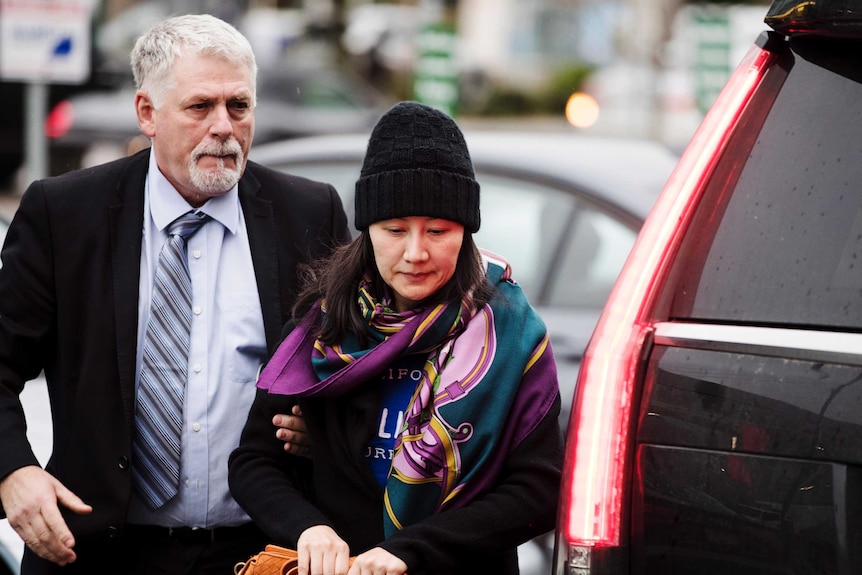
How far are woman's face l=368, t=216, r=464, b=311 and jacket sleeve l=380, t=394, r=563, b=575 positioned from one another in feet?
1.13

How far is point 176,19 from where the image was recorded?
2949mm

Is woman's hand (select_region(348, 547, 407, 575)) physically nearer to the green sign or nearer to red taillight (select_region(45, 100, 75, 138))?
the green sign

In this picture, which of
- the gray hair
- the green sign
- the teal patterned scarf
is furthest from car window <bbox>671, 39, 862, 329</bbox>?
the green sign

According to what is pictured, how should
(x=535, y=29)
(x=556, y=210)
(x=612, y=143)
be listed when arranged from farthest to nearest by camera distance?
(x=535, y=29)
(x=612, y=143)
(x=556, y=210)

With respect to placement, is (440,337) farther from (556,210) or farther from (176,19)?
(556,210)

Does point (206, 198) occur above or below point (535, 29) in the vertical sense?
below

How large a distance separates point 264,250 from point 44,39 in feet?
16.7

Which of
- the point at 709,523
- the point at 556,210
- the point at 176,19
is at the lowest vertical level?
the point at 709,523

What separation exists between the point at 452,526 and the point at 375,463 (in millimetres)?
231

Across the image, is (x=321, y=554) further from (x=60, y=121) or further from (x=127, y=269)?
(x=60, y=121)

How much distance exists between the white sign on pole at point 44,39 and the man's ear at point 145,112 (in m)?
4.73

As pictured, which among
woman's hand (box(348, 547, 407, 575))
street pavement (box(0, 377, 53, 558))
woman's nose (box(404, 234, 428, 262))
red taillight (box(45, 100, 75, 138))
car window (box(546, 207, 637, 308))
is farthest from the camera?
red taillight (box(45, 100, 75, 138))

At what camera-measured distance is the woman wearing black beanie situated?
2.39 meters

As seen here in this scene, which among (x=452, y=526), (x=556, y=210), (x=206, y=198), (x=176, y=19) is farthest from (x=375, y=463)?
(x=556, y=210)
